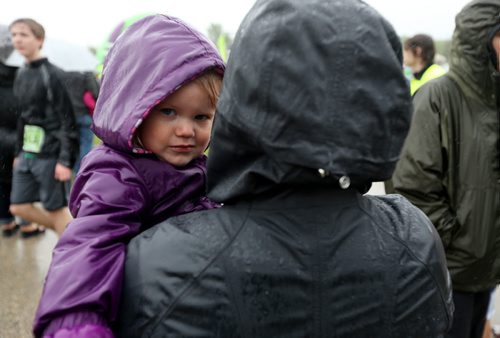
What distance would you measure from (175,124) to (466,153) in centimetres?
165

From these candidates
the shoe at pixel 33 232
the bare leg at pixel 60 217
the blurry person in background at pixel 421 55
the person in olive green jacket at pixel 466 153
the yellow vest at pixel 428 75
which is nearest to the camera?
the person in olive green jacket at pixel 466 153

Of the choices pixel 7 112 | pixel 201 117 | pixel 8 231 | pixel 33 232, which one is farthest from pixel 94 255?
pixel 8 231

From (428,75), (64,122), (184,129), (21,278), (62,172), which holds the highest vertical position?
(184,129)

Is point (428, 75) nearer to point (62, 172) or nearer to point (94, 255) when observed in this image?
point (62, 172)

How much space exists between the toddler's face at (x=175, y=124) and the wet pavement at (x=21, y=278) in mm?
3080

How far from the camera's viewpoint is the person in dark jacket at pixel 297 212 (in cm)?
96

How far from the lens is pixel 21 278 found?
499cm

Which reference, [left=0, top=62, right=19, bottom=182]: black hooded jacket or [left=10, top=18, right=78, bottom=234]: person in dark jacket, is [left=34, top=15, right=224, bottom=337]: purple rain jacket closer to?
[left=10, top=18, right=78, bottom=234]: person in dark jacket

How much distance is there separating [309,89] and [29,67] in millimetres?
4438

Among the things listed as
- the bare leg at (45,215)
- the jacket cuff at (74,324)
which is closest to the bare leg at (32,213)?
the bare leg at (45,215)

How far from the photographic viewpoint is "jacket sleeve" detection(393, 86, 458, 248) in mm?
2619

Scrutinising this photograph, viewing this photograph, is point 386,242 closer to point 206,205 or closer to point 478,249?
point 206,205

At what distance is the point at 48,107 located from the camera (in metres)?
4.74

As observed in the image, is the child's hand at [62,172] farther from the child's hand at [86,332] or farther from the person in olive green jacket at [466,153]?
the child's hand at [86,332]
